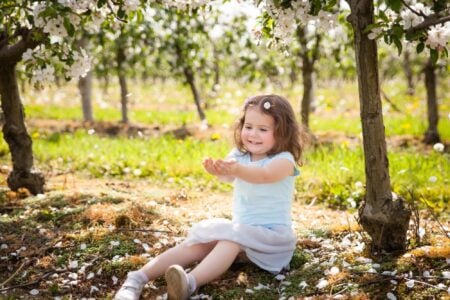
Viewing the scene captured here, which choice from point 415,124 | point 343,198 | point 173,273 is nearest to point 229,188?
point 343,198

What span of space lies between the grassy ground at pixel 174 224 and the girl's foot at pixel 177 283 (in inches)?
10.4

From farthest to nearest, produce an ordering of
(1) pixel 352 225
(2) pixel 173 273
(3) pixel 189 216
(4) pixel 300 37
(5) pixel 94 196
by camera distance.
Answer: (4) pixel 300 37 < (5) pixel 94 196 < (3) pixel 189 216 < (1) pixel 352 225 < (2) pixel 173 273

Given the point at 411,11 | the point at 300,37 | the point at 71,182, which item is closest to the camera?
the point at 411,11

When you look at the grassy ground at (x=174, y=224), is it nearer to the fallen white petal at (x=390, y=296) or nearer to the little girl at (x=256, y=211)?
the fallen white petal at (x=390, y=296)

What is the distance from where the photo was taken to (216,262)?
3184 millimetres

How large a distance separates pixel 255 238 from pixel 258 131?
0.69 meters

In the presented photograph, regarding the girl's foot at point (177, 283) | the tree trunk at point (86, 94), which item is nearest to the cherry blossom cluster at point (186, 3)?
the girl's foot at point (177, 283)

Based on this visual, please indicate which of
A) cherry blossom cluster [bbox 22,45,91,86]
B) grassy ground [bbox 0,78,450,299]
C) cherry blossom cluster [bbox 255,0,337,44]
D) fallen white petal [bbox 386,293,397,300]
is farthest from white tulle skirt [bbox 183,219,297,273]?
cherry blossom cluster [bbox 22,45,91,86]

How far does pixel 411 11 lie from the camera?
3.21 m

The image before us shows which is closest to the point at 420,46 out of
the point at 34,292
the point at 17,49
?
the point at 34,292

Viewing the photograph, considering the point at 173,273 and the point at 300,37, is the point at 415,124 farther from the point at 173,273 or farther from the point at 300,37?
the point at 173,273

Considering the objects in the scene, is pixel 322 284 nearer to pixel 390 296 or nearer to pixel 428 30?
pixel 390 296

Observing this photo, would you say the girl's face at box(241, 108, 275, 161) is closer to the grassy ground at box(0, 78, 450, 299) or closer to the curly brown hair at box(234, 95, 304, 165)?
the curly brown hair at box(234, 95, 304, 165)

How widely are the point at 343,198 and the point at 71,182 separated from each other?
2980 mm
